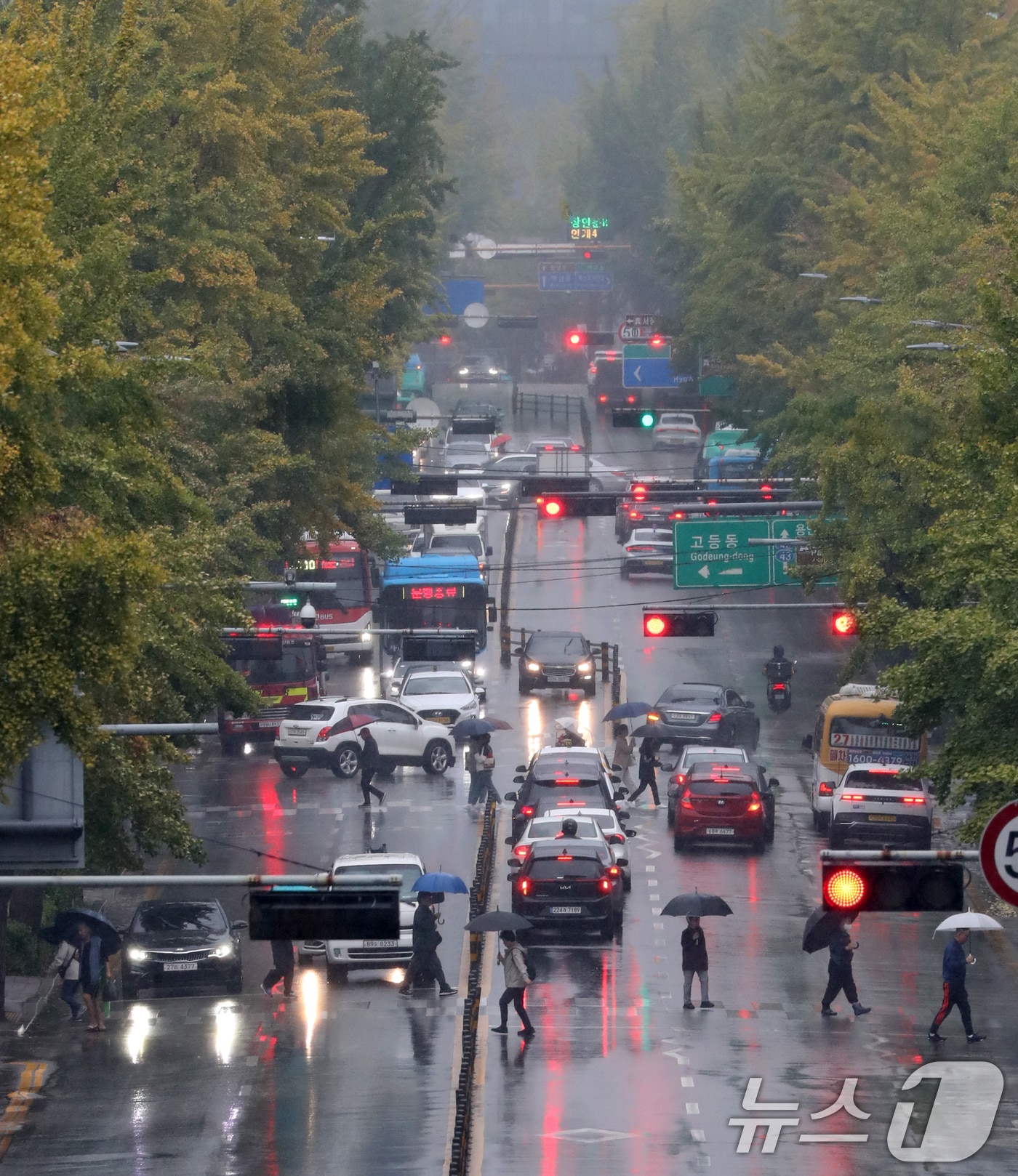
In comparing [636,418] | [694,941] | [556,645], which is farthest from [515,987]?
[556,645]

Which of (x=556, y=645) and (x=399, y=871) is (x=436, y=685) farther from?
(x=399, y=871)

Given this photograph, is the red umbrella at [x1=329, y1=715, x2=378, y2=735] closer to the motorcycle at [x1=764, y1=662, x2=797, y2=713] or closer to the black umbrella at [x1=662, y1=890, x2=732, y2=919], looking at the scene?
the motorcycle at [x1=764, y1=662, x2=797, y2=713]

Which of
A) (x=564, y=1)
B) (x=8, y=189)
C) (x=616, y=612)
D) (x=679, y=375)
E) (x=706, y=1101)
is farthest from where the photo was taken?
(x=564, y=1)

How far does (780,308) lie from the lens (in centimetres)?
6044

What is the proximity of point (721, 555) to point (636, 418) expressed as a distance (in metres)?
3.56

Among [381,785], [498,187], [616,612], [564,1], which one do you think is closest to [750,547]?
[381,785]

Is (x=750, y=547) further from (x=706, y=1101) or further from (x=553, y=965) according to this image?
(x=706, y=1101)

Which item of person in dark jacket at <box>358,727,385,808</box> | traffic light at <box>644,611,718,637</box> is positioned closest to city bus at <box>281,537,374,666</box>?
traffic light at <box>644,611,718,637</box>

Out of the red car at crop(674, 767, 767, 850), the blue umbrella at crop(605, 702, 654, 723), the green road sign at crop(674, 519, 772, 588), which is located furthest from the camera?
the green road sign at crop(674, 519, 772, 588)

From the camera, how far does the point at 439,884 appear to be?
26.4 meters

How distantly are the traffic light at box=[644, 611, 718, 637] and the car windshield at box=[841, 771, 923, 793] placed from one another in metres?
7.45

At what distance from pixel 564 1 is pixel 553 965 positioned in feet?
545

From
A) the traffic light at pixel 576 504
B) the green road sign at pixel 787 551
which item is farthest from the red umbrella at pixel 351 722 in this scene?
the green road sign at pixel 787 551

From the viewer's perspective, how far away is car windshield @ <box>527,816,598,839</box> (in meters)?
31.1
